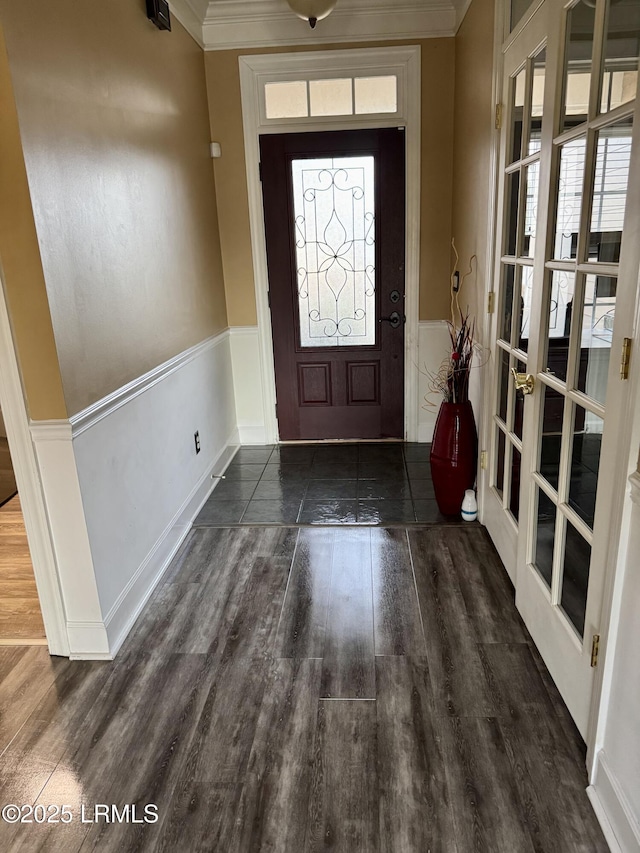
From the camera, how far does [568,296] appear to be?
171 cm

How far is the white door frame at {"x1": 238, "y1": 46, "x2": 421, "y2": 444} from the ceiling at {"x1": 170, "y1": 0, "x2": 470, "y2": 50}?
87 mm

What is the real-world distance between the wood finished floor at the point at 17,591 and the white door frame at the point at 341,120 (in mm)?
2201

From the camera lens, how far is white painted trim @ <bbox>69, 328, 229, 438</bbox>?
194 centimetres

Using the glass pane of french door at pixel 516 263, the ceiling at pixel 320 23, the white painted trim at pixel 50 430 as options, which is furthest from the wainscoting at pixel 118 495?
the ceiling at pixel 320 23

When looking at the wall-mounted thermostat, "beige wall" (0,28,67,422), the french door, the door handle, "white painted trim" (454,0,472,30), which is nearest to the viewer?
the french door

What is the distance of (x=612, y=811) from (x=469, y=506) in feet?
5.42

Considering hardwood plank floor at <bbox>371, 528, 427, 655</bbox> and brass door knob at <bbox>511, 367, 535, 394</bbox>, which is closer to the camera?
brass door knob at <bbox>511, 367, 535, 394</bbox>

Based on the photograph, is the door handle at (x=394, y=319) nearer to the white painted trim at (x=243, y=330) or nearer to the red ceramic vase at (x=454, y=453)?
the white painted trim at (x=243, y=330)

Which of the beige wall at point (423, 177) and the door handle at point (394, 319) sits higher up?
the beige wall at point (423, 177)

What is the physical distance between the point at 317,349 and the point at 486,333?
5.38 ft

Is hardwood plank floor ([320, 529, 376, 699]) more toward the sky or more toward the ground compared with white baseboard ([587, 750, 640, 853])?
more toward the ground

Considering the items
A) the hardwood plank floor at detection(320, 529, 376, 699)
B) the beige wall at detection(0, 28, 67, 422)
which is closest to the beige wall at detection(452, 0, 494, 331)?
the hardwood plank floor at detection(320, 529, 376, 699)

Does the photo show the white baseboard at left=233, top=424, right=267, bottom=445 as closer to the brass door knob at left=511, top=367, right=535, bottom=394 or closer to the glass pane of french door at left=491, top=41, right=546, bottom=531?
the glass pane of french door at left=491, top=41, right=546, bottom=531

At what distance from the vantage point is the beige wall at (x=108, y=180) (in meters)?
1.76
